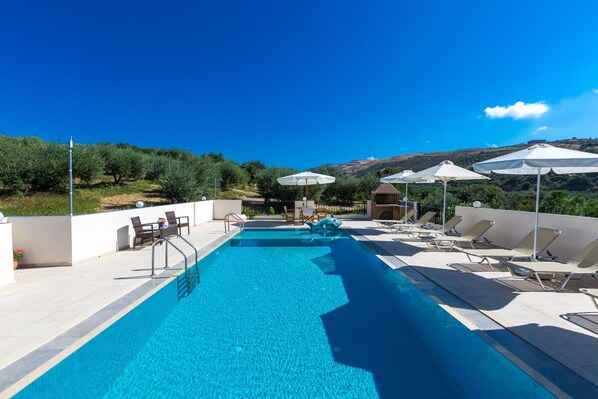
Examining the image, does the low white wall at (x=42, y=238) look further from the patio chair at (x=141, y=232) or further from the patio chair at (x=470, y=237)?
the patio chair at (x=470, y=237)

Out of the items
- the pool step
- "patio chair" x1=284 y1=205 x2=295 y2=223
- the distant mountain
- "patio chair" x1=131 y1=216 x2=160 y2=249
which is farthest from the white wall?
the distant mountain

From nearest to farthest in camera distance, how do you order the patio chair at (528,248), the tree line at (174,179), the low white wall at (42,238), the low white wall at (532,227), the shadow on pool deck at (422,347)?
the shadow on pool deck at (422,347)
the patio chair at (528,248)
the low white wall at (532,227)
the low white wall at (42,238)
the tree line at (174,179)

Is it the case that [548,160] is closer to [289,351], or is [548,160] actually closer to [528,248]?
[528,248]

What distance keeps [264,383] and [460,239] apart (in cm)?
614

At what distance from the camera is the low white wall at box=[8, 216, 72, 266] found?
5840 millimetres

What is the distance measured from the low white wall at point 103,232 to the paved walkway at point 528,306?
6.31 meters

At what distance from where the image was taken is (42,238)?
19.4 feet

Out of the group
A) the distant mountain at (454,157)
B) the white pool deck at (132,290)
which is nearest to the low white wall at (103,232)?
the white pool deck at (132,290)

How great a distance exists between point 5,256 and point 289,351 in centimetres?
460

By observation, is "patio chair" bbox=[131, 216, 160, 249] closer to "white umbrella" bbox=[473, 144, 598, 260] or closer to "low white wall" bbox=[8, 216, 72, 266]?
"low white wall" bbox=[8, 216, 72, 266]

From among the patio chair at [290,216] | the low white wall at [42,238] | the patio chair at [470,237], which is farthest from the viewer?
the patio chair at [290,216]

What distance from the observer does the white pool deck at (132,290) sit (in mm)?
2820

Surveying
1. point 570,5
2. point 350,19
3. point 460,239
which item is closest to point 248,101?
point 350,19

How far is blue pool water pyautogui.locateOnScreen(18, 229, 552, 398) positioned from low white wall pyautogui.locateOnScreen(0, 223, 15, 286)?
241cm
